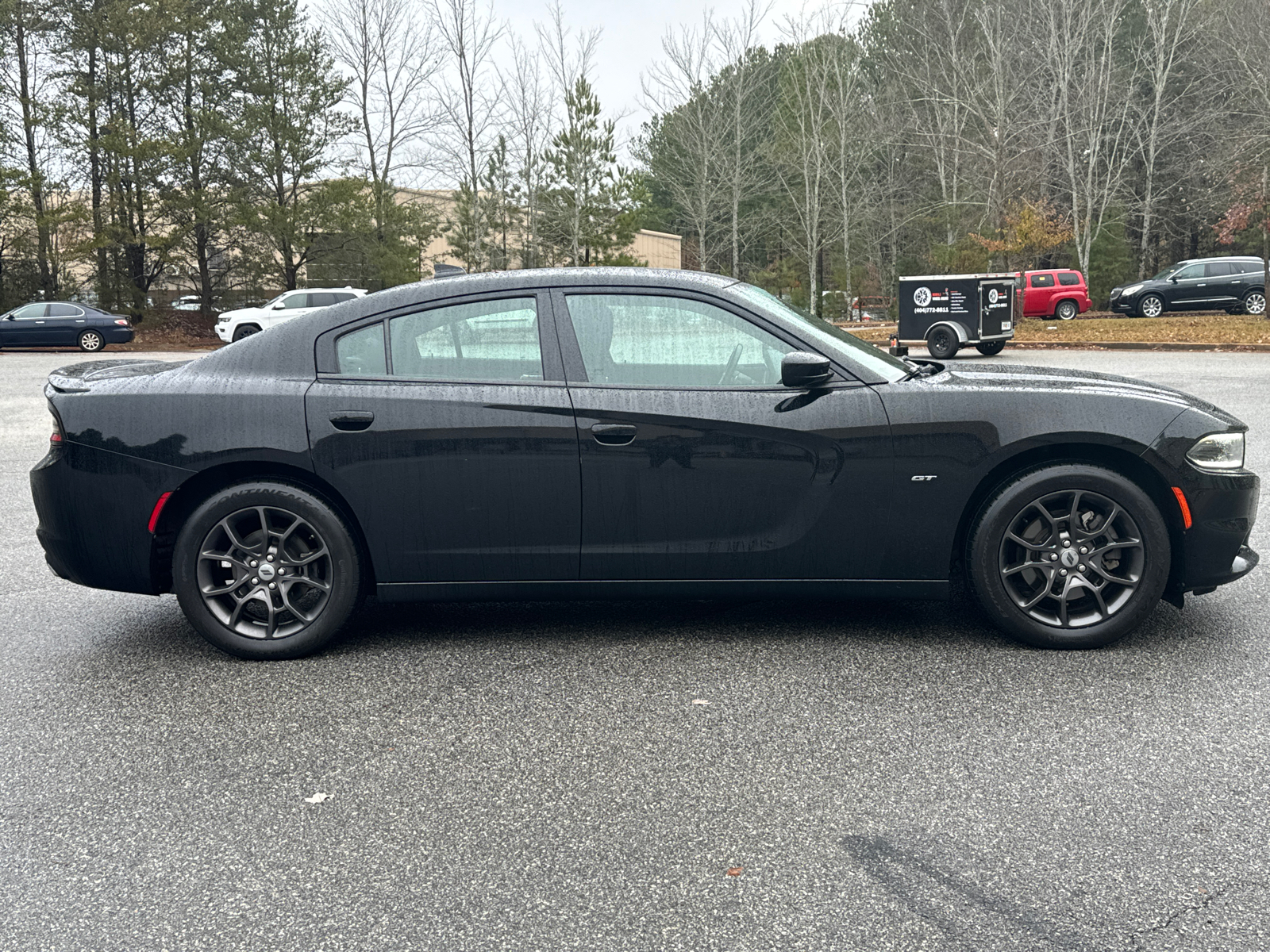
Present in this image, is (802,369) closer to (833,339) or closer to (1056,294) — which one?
(833,339)

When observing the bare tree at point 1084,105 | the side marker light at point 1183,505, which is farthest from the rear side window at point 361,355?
the bare tree at point 1084,105

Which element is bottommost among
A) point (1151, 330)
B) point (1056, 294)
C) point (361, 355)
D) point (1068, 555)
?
point (1068, 555)

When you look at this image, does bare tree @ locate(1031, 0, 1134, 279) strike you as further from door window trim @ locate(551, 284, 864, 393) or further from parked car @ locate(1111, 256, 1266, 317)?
door window trim @ locate(551, 284, 864, 393)

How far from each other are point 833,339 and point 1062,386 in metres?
0.95

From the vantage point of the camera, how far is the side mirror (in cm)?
437

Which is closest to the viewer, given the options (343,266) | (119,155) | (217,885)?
(217,885)

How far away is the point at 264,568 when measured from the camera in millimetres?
4559

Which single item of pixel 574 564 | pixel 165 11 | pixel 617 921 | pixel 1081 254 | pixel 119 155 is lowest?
pixel 617 921

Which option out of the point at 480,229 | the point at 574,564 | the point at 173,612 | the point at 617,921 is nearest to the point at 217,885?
the point at 617,921

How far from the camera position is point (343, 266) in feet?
129

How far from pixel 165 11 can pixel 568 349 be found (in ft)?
125

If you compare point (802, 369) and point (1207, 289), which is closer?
point (802, 369)

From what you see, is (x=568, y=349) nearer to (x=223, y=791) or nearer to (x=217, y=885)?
(x=223, y=791)

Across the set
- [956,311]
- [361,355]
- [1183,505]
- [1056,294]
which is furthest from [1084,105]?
[361,355]
